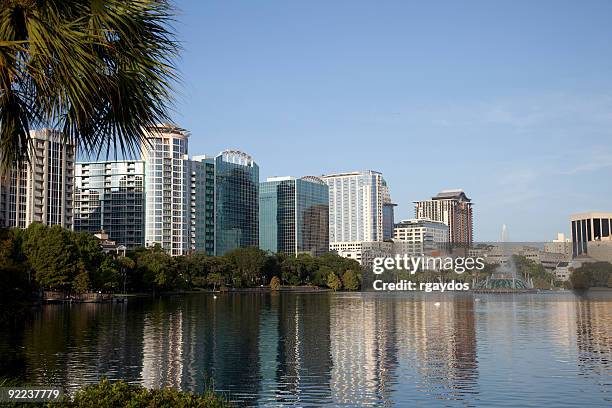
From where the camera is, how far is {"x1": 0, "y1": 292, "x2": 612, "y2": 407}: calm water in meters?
34.1

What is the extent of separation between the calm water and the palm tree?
21135 mm

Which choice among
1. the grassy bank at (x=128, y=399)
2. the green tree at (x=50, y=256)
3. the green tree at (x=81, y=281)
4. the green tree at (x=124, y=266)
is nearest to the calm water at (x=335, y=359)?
the grassy bank at (x=128, y=399)

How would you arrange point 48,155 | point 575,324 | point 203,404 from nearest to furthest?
point 203,404 < point 575,324 < point 48,155

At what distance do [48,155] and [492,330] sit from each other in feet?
526

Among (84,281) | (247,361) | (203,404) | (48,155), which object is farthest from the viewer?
(48,155)

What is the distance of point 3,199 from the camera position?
184000mm

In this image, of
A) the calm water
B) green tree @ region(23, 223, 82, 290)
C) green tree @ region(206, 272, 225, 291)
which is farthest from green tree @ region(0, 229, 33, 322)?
green tree @ region(206, 272, 225, 291)

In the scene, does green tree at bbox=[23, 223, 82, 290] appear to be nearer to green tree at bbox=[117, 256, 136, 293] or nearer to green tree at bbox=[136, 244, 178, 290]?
green tree at bbox=[117, 256, 136, 293]

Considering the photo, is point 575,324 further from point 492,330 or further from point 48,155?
point 48,155

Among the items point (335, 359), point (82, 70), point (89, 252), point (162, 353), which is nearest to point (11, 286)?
point (162, 353)

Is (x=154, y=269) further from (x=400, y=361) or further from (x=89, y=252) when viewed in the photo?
(x=400, y=361)

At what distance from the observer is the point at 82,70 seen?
1084cm

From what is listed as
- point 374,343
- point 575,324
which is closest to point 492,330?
point 575,324

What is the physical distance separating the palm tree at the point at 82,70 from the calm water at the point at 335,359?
21135 millimetres
